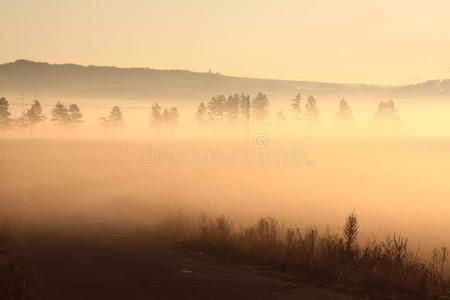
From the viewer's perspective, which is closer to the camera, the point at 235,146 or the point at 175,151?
the point at 175,151

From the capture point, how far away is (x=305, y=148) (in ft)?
385

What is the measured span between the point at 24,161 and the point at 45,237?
54.1 metres

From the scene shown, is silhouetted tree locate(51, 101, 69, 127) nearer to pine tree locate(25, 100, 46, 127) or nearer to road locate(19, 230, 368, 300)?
pine tree locate(25, 100, 46, 127)

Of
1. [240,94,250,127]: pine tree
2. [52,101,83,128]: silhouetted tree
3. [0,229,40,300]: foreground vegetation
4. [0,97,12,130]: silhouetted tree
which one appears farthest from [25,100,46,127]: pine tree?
[0,229,40,300]: foreground vegetation

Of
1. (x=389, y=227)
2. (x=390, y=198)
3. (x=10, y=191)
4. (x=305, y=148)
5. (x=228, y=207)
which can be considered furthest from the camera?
(x=305, y=148)

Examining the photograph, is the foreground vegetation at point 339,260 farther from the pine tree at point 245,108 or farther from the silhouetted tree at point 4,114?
the pine tree at point 245,108

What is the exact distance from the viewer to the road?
14.8 m

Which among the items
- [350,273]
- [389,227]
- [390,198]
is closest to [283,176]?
[390,198]

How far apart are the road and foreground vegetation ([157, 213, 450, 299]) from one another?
3.78ft

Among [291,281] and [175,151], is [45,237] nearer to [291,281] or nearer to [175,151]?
[291,281]

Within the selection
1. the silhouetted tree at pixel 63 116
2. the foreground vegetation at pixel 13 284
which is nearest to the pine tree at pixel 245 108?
the silhouetted tree at pixel 63 116

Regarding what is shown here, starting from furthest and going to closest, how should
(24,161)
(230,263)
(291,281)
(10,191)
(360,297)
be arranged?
(24,161), (10,191), (230,263), (291,281), (360,297)

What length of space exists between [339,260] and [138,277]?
17.1 ft

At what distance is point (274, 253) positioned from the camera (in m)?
19.5
